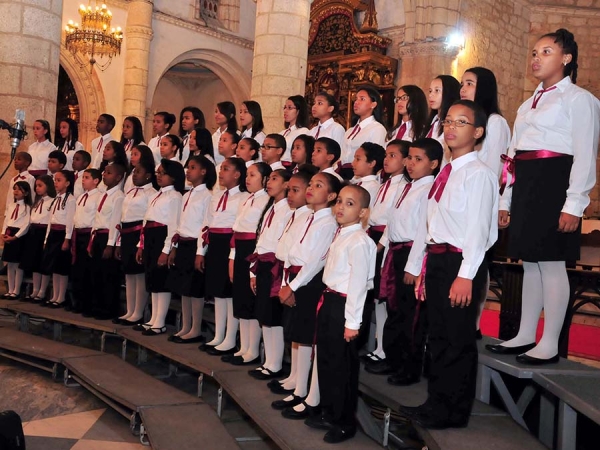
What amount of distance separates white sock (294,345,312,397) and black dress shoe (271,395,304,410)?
5cm

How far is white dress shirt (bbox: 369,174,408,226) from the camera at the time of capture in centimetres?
375

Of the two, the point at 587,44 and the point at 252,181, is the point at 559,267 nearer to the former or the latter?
the point at 252,181

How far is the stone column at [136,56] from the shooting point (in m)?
11.7

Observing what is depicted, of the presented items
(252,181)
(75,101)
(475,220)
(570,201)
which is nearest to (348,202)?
(475,220)

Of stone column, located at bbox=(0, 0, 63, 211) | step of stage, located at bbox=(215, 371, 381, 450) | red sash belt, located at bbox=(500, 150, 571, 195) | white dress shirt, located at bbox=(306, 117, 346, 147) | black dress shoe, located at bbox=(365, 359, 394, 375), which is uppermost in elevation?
stone column, located at bbox=(0, 0, 63, 211)

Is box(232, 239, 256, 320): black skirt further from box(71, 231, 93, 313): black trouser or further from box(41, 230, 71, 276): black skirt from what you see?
box(41, 230, 71, 276): black skirt

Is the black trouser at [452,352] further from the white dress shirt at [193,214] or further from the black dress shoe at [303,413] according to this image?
the white dress shirt at [193,214]

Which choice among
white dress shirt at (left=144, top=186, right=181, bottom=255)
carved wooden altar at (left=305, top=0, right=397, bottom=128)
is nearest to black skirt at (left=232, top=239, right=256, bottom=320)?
white dress shirt at (left=144, top=186, right=181, bottom=255)

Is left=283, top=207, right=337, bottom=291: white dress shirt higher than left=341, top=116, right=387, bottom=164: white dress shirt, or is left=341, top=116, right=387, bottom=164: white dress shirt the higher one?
left=341, top=116, right=387, bottom=164: white dress shirt

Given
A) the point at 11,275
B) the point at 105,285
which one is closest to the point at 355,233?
the point at 105,285

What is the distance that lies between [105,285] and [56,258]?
0.73m

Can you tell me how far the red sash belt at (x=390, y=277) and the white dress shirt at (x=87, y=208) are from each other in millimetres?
3044

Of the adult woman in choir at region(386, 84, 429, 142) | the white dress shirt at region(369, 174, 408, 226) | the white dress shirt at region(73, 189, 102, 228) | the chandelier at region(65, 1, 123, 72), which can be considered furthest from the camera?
the chandelier at region(65, 1, 123, 72)

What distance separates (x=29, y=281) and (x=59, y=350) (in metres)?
1.91
